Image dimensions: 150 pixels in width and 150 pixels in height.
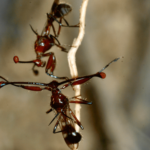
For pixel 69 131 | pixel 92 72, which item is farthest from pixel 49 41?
pixel 69 131

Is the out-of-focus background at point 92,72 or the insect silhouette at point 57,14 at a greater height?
the insect silhouette at point 57,14

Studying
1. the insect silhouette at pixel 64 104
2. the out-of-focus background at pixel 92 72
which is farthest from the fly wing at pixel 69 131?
the out-of-focus background at pixel 92 72

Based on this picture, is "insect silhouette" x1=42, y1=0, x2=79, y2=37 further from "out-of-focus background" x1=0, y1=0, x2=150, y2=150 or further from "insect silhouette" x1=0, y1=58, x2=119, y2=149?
"insect silhouette" x1=0, y1=58, x2=119, y2=149

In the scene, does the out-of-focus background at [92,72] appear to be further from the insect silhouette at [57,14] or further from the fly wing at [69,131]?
the fly wing at [69,131]

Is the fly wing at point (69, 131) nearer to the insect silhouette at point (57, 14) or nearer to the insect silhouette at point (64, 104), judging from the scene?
the insect silhouette at point (64, 104)

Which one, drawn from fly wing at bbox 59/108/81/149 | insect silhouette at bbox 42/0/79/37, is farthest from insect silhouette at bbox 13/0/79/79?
fly wing at bbox 59/108/81/149

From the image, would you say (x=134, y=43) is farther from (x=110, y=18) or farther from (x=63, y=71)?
(x=63, y=71)

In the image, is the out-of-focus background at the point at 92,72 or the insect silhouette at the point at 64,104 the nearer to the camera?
the insect silhouette at the point at 64,104
